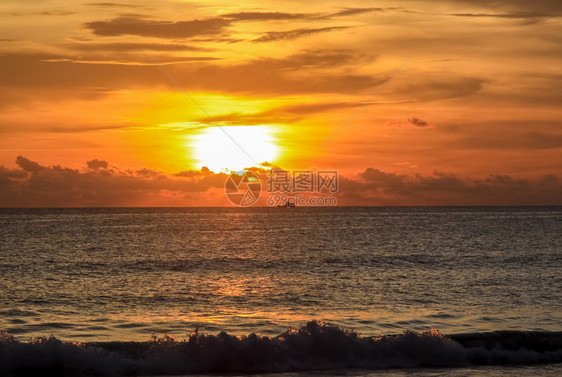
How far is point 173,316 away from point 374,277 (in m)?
18.4

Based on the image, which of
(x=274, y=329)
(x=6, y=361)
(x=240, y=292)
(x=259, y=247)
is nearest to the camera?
(x=6, y=361)

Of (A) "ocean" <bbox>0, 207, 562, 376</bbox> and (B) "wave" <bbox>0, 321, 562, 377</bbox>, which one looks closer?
(B) "wave" <bbox>0, 321, 562, 377</bbox>

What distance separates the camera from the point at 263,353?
1889 cm

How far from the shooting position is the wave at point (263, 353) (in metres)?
17.9

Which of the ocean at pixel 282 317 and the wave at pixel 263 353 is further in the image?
the ocean at pixel 282 317

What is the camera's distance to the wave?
1792 cm

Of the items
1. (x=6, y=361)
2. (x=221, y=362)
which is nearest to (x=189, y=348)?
(x=221, y=362)

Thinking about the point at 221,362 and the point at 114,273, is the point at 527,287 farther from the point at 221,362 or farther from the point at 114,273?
the point at 114,273

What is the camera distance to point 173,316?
83.6 feet

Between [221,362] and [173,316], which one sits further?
[173,316]

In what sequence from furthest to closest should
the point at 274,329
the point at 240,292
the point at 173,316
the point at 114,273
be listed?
the point at 114,273, the point at 240,292, the point at 173,316, the point at 274,329

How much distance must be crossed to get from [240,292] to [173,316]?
282 inches

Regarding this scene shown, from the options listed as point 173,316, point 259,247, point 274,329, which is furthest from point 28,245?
point 274,329

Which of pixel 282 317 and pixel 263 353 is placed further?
pixel 282 317
